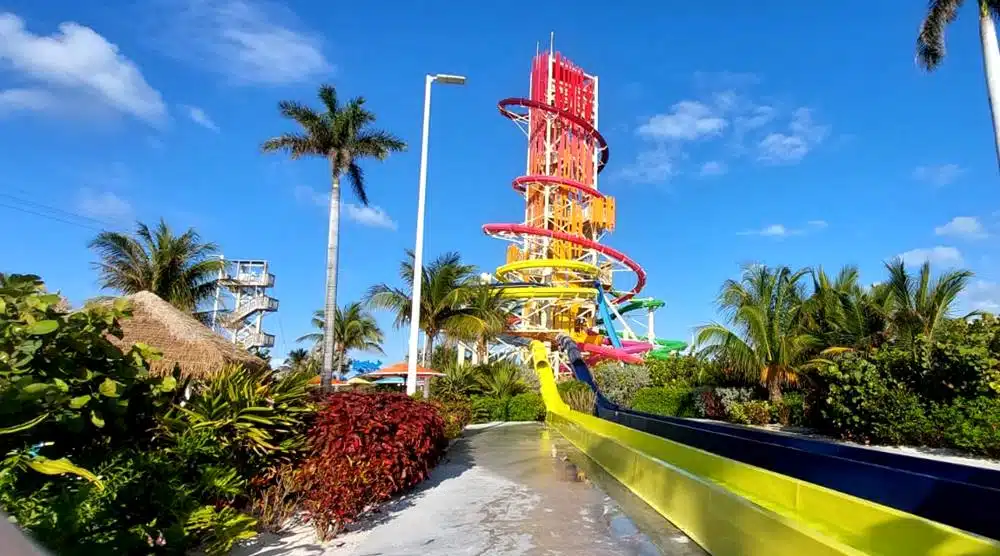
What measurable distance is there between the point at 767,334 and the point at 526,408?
9618 mm

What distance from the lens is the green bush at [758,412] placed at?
67.2ft

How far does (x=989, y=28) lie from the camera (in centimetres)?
1552

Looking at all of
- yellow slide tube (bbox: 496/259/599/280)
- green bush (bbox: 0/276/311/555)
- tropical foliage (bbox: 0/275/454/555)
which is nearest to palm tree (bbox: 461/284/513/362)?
yellow slide tube (bbox: 496/259/599/280)

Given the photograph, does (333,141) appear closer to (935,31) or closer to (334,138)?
(334,138)

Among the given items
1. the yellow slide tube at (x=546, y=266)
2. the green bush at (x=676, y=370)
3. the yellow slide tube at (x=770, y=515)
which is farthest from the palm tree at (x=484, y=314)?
the yellow slide tube at (x=770, y=515)

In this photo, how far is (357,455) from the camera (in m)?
6.16

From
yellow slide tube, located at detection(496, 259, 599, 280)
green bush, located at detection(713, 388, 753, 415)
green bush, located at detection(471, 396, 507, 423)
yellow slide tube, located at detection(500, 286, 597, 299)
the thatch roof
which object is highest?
yellow slide tube, located at detection(496, 259, 599, 280)

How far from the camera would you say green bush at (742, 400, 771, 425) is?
806 inches

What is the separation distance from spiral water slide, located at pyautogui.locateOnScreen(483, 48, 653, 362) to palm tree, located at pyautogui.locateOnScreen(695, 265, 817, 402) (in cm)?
1346

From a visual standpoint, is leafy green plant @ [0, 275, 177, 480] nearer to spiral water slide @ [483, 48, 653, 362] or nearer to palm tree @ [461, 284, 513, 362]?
palm tree @ [461, 284, 513, 362]

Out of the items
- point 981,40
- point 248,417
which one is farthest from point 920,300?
point 248,417

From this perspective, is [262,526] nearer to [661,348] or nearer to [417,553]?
[417,553]

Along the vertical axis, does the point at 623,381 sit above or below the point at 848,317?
below

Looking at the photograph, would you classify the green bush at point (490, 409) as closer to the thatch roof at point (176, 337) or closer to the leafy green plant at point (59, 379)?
the thatch roof at point (176, 337)
